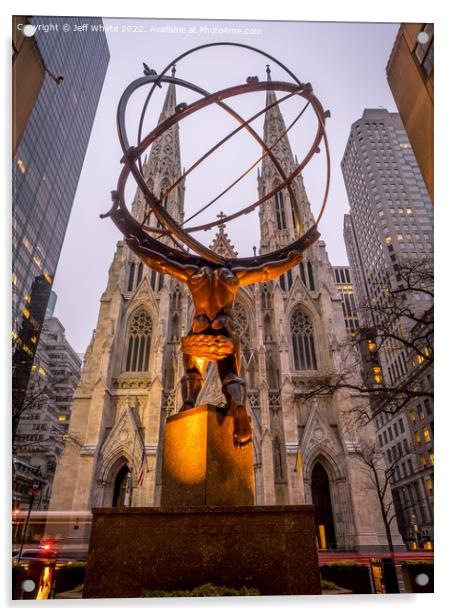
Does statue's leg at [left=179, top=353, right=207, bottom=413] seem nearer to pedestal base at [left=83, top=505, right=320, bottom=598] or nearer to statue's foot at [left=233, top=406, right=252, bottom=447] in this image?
statue's foot at [left=233, top=406, right=252, bottom=447]

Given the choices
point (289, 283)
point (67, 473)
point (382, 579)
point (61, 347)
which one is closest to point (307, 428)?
point (289, 283)

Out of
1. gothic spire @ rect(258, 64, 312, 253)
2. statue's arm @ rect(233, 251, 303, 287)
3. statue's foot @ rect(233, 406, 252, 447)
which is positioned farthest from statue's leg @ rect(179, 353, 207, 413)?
gothic spire @ rect(258, 64, 312, 253)

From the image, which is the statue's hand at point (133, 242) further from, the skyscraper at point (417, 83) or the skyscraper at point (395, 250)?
the skyscraper at point (395, 250)

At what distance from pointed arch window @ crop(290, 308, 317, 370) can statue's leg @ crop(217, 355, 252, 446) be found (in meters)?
20.8

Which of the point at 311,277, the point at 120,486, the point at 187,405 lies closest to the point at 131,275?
the point at 311,277

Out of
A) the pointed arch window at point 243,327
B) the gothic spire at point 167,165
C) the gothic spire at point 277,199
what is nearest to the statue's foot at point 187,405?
the pointed arch window at point 243,327

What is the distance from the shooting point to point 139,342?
Result: 86.0 ft

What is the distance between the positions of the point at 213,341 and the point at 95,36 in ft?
16.0

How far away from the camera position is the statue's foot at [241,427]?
15.1 ft

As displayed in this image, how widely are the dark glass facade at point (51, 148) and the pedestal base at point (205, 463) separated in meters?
3.78

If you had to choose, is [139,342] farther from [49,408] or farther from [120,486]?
[120,486]

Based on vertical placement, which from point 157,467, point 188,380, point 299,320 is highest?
point 299,320

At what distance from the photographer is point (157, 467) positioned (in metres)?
21.4
